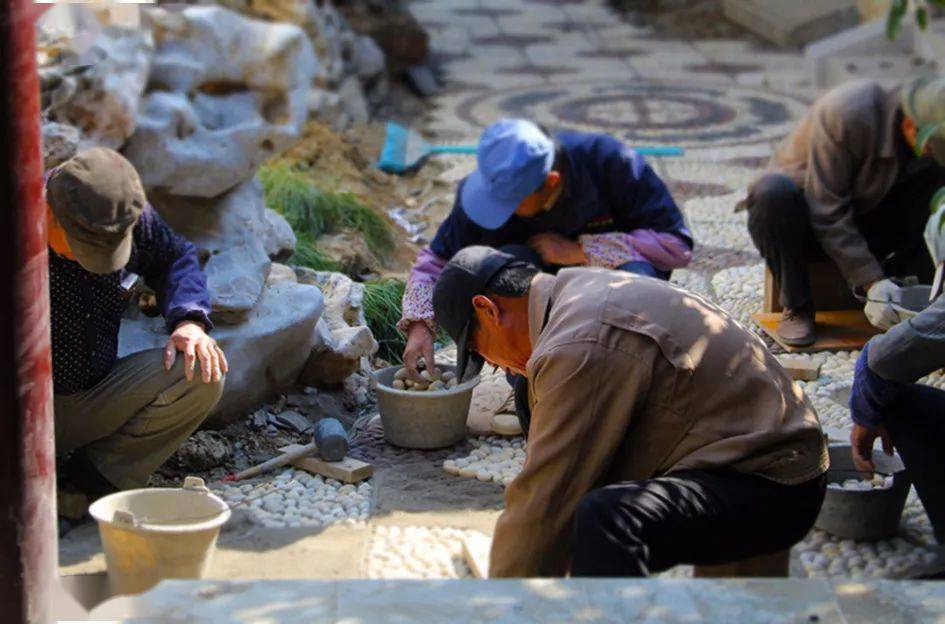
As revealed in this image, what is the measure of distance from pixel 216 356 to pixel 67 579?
0.97m

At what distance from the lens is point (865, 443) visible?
14.7 feet

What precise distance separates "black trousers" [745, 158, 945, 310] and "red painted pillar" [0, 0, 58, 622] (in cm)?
409

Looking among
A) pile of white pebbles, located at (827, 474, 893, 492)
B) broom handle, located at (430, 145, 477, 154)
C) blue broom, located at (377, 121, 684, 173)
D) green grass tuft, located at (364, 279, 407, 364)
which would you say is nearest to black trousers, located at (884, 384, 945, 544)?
pile of white pebbles, located at (827, 474, 893, 492)

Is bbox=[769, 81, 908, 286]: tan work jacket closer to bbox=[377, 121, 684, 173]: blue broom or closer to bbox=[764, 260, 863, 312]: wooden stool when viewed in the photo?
bbox=[764, 260, 863, 312]: wooden stool

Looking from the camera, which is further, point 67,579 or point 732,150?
point 732,150

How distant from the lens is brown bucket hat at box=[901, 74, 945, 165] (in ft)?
18.8

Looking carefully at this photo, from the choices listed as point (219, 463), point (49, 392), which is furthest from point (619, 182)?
point (49, 392)

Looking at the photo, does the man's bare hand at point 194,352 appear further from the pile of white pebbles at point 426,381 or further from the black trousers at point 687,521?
the black trousers at point 687,521

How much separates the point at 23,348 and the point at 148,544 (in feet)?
4.30

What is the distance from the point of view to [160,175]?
20.9 ft

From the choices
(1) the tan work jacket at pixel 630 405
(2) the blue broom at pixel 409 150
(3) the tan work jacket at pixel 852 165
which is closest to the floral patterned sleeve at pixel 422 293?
(1) the tan work jacket at pixel 630 405

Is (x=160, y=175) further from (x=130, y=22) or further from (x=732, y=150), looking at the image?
(x=732, y=150)

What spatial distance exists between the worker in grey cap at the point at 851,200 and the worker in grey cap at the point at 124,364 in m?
2.76

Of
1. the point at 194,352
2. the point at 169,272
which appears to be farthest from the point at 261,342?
the point at 194,352
